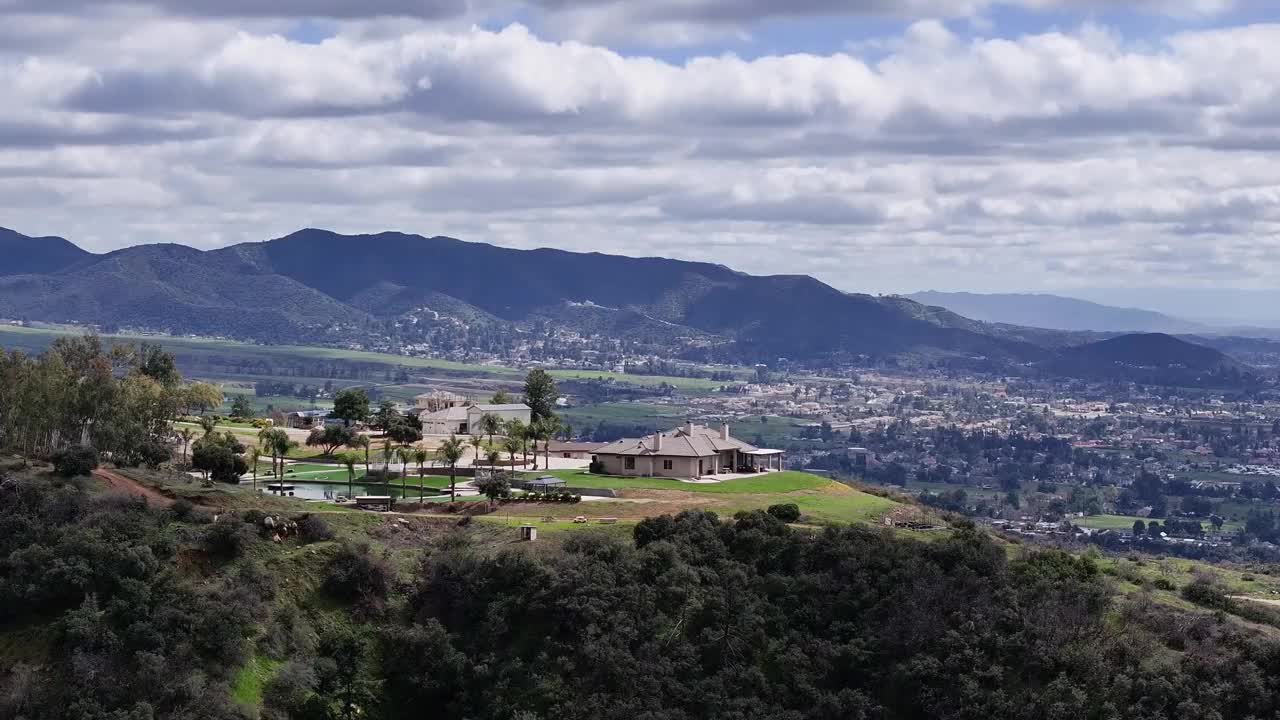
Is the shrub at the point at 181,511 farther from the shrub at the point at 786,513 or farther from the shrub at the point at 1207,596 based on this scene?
the shrub at the point at 1207,596

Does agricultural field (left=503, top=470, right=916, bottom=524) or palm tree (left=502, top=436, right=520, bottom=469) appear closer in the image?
agricultural field (left=503, top=470, right=916, bottom=524)

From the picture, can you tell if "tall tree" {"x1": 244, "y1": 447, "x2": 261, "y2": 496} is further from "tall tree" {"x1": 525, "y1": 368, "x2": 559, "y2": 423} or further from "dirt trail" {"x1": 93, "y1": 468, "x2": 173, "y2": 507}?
"tall tree" {"x1": 525, "y1": 368, "x2": 559, "y2": 423}

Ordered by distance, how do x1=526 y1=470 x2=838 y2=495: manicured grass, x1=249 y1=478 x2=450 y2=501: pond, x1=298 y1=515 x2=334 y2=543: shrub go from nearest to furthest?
x1=298 y1=515 x2=334 y2=543: shrub, x1=249 y1=478 x2=450 y2=501: pond, x1=526 y1=470 x2=838 y2=495: manicured grass

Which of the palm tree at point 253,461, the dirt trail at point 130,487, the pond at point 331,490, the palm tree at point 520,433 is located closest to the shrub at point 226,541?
the dirt trail at point 130,487

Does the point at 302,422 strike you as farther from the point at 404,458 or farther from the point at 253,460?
the point at 404,458

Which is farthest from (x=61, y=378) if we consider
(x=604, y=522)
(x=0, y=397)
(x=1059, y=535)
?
(x=1059, y=535)

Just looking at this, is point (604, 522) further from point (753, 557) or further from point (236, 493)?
point (236, 493)

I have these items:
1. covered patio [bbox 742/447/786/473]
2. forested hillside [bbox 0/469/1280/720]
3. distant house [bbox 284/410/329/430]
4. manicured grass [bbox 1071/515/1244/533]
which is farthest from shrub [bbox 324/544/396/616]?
manicured grass [bbox 1071/515/1244/533]

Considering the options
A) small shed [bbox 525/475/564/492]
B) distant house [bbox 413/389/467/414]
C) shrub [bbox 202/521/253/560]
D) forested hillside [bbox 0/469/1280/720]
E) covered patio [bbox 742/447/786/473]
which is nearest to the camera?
forested hillside [bbox 0/469/1280/720]
